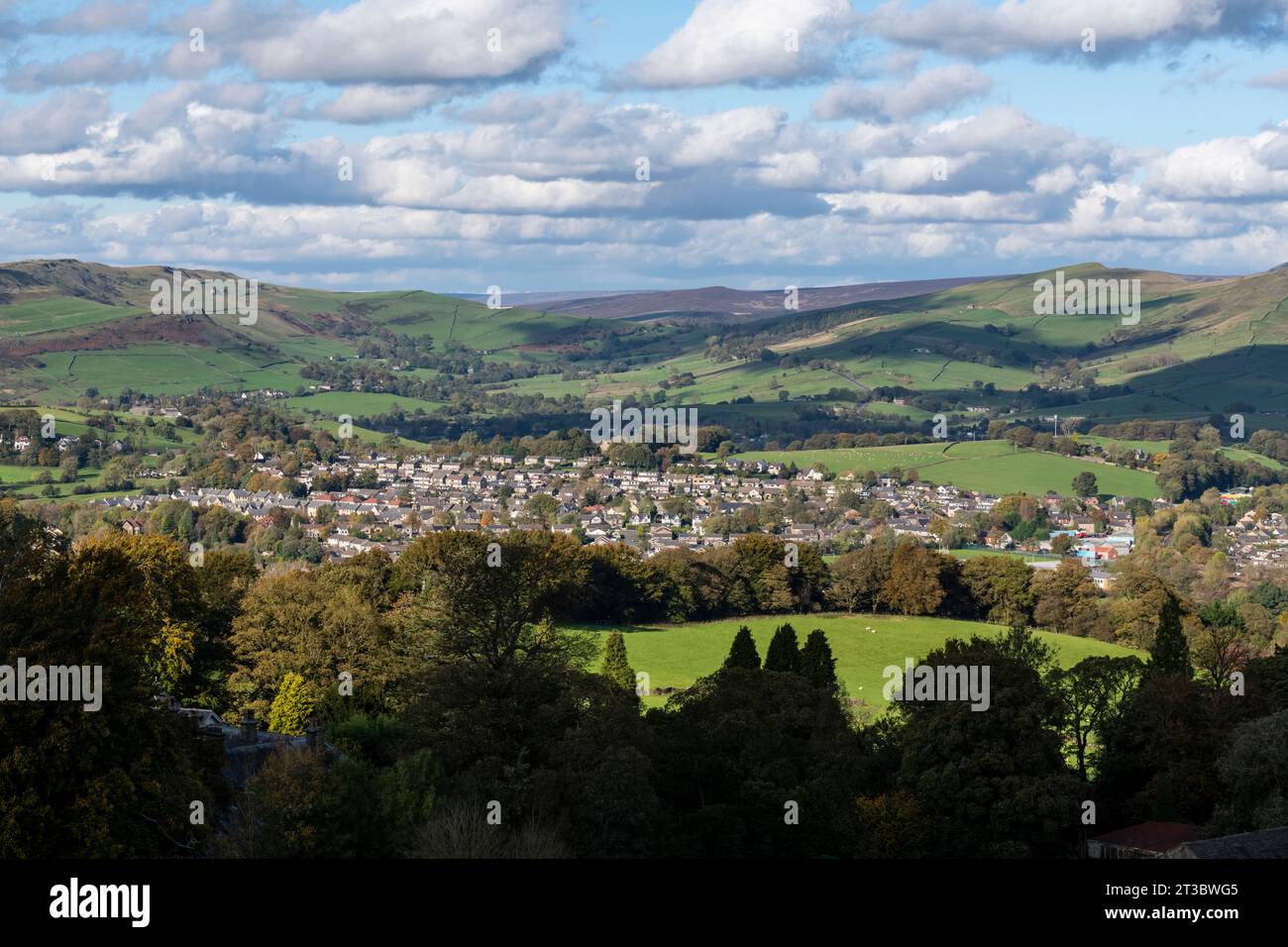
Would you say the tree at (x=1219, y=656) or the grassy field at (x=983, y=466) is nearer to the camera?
the tree at (x=1219, y=656)

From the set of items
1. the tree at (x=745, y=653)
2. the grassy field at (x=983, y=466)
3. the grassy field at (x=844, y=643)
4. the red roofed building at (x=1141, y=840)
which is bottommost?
the red roofed building at (x=1141, y=840)

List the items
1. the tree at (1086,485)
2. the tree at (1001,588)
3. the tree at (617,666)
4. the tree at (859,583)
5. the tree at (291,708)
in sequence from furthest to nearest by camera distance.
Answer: the tree at (1086,485) → the tree at (859,583) → the tree at (1001,588) → the tree at (617,666) → the tree at (291,708)

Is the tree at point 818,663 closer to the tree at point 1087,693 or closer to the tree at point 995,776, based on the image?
the tree at point 1087,693

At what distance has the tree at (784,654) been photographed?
50219 mm

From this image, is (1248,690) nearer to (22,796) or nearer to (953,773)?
(953,773)

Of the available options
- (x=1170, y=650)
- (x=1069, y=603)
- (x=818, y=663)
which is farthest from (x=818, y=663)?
(x=1069, y=603)

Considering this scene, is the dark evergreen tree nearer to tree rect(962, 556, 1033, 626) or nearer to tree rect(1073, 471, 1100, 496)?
tree rect(962, 556, 1033, 626)

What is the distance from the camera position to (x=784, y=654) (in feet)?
166

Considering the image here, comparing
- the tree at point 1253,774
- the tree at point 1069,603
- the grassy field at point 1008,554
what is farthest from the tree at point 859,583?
the tree at point 1253,774

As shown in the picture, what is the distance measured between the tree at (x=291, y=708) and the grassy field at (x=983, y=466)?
380 feet

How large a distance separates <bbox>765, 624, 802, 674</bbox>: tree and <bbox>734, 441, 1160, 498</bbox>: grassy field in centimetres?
10202

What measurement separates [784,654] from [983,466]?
115646 mm

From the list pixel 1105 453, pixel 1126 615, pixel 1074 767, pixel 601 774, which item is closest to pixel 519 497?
pixel 1105 453
